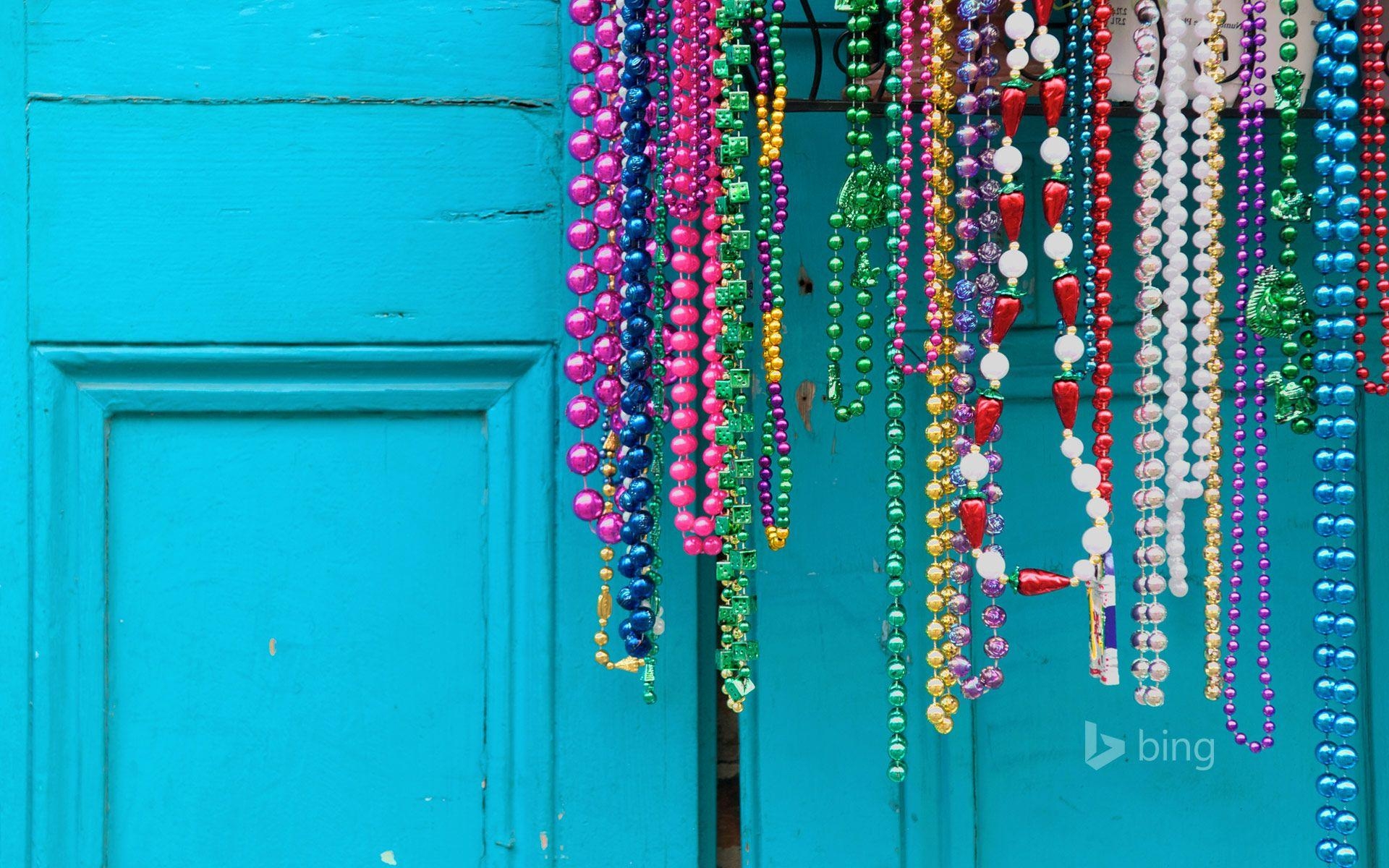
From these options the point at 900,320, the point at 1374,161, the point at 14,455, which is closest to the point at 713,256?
the point at 900,320

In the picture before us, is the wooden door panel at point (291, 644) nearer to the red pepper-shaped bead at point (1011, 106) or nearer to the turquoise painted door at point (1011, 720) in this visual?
the turquoise painted door at point (1011, 720)

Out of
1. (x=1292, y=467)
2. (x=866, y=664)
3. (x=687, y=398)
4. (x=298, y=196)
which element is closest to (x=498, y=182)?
(x=298, y=196)

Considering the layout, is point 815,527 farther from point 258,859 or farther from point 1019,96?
point 258,859

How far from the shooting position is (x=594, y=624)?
84 cm

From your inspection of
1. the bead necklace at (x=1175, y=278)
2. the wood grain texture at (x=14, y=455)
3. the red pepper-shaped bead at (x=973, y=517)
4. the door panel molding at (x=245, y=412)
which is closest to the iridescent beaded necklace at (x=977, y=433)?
the red pepper-shaped bead at (x=973, y=517)

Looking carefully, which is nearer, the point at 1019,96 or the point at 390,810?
the point at 1019,96

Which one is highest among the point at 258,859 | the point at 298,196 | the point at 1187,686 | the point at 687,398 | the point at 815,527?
the point at 298,196

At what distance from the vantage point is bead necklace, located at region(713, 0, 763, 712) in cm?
66

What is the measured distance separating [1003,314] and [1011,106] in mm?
134

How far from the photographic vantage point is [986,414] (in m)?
0.64

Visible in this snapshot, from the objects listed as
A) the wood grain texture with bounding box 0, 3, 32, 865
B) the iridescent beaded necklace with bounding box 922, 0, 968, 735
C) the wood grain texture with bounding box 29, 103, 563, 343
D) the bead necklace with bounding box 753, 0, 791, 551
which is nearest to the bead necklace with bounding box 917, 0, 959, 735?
the iridescent beaded necklace with bounding box 922, 0, 968, 735

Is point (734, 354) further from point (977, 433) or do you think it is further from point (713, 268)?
point (977, 433)

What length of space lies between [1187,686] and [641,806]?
488 millimetres

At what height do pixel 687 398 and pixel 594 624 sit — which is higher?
pixel 687 398
